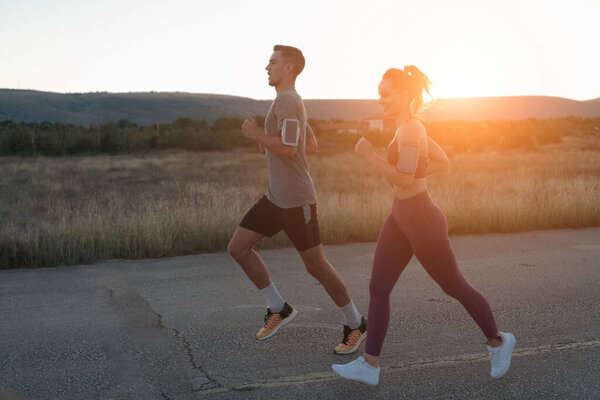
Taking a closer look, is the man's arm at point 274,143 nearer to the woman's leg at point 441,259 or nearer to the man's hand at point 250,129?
the man's hand at point 250,129

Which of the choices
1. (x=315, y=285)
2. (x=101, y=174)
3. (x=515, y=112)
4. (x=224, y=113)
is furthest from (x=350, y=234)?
(x=515, y=112)

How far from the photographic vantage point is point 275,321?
498 centimetres

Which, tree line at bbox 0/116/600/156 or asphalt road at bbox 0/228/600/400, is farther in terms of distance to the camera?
tree line at bbox 0/116/600/156

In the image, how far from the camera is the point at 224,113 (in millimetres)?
135250

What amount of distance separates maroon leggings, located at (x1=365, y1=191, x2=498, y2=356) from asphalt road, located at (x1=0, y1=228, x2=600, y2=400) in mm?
415

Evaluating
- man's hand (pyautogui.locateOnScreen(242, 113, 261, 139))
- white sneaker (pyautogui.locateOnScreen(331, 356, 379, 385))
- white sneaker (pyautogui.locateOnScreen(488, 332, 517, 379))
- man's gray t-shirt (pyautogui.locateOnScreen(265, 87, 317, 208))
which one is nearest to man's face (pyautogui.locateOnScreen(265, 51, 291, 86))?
man's gray t-shirt (pyautogui.locateOnScreen(265, 87, 317, 208))

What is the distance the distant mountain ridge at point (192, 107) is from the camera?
120250mm

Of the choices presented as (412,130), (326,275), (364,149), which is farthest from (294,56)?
(326,275)

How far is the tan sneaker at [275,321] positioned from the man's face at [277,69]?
1707 mm

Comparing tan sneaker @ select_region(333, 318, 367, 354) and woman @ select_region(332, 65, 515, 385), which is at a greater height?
woman @ select_region(332, 65, 515, 385)

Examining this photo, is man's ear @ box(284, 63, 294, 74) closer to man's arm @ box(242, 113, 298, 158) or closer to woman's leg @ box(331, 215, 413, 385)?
man's arm @ box(242, 113, 298, 158)

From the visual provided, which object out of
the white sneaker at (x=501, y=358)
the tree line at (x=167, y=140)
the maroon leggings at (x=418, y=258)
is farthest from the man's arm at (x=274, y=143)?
the tree line at (x=167, y=140)

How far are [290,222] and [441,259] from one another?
117cm

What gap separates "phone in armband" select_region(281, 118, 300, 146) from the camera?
4422 millimetres
